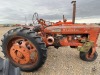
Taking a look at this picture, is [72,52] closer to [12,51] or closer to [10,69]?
[12,51]

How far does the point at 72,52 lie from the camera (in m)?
8.08

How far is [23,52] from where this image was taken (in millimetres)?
5473

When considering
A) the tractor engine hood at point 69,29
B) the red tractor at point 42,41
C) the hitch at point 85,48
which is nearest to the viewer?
the red tractor at point 42,41

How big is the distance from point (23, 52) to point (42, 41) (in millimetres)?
581

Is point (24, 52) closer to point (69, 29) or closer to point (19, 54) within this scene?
point (19, 54)

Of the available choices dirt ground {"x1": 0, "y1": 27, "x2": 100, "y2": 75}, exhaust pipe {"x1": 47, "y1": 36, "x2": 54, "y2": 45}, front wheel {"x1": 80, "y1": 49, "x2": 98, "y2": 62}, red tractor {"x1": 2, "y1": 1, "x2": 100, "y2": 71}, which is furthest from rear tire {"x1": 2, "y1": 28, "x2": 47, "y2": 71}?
front wheel {"x1": 80, "y1": 49, "x2": 98, "y2": 62}

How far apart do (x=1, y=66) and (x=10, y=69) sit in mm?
126

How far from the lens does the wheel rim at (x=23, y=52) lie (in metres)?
5.45

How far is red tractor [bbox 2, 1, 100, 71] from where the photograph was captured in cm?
543

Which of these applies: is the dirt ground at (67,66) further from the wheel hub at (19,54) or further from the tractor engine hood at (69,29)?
the tractor engine hood at (69,29)

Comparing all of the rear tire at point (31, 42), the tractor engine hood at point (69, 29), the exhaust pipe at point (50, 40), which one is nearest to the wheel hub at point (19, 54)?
the rear tire at point (31, 42)

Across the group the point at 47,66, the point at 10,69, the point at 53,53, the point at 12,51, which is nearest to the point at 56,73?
the point at 47,66

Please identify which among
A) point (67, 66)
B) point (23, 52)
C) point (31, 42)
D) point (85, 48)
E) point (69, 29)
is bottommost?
point (67, 66)

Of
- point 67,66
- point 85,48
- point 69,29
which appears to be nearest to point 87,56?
point 85,48
